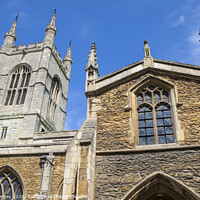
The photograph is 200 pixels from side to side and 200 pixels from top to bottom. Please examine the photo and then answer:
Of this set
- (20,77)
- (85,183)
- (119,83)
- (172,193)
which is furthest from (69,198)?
(20,77)

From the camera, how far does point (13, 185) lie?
12273 mm

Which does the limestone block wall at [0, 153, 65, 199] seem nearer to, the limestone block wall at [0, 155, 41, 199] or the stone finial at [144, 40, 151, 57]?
the limestone block wall at [0, 155, 41, 199]

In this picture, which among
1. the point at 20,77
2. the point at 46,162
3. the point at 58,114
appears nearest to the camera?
the point at 46,162

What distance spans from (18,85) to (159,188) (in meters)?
25.2

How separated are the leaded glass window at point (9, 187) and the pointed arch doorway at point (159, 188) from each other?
6.92 meters

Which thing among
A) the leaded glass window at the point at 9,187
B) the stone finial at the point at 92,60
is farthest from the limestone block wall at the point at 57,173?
the stone finial at the point at 92,60

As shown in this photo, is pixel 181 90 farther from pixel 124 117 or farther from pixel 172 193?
pixel 172 193

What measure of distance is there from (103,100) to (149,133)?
2.11m

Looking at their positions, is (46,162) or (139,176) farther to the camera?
(46,162)

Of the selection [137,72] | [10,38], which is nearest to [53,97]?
[10,38]

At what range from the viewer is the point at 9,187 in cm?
1238

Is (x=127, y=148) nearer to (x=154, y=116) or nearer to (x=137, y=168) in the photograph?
(x=137, y=168)

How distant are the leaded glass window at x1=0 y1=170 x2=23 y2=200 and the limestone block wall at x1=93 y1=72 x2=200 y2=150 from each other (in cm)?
608

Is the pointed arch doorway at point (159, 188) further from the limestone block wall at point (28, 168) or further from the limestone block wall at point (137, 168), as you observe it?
the limestone block wall at point (28, 168)
